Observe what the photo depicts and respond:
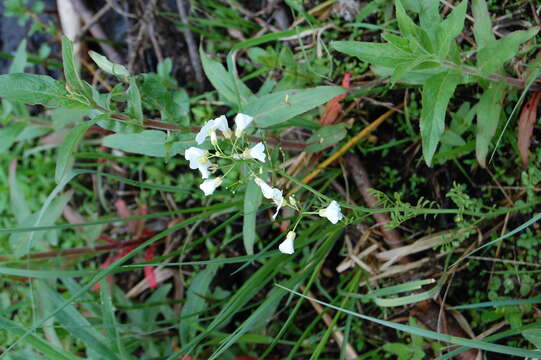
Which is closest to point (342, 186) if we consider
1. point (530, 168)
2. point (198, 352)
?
point (530, 168)

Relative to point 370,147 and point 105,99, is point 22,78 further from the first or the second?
point 370,147

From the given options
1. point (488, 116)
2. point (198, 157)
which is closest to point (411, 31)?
point (488, 116)

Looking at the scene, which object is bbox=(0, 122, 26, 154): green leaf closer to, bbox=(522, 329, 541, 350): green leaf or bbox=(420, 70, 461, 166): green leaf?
bbox=(420, 70, 461, 166): green leaf

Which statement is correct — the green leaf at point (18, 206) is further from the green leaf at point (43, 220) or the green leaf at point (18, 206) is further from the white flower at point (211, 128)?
the white flower at point (211, 128)

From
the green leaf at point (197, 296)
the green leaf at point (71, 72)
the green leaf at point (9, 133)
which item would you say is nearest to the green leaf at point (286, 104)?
the green leaf at point (71, 72)

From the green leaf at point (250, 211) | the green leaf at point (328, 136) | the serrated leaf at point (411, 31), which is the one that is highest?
the serrated leaf at point (411, 31)

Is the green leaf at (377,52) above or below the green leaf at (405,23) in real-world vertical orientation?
below
